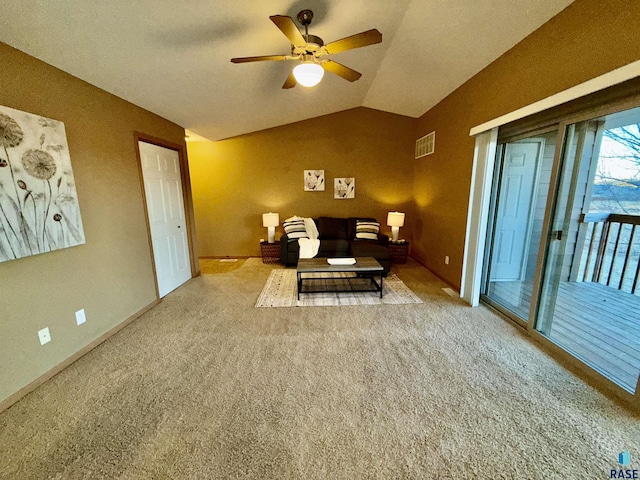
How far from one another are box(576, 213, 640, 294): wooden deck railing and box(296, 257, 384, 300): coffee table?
2454 millimetres

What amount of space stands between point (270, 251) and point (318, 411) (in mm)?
3380

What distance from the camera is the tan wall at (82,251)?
1.72m

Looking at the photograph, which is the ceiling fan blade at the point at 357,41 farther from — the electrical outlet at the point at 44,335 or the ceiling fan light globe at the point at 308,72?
the electrical outlet at the point at 44,335

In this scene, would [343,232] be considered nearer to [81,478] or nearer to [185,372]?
[185,372]

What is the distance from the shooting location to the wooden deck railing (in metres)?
2.79

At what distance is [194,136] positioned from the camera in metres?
4.48

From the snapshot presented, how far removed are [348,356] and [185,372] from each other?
1287 millimetres

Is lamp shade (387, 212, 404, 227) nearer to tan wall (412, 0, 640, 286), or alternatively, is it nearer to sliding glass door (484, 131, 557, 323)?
tan wall (412, 0, 640, 286)

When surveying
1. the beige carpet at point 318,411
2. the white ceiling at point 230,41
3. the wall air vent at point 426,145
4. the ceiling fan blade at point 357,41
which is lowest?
the beige carpet at point 318,411

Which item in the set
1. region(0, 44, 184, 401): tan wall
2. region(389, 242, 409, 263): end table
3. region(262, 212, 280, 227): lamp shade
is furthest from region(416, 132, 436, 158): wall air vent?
region(0, 44, 184, 401): tan wall

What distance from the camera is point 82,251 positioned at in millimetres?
2201

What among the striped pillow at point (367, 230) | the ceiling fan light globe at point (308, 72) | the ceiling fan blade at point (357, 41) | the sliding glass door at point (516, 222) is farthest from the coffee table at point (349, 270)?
the ceiling fan blade at point (357, 41)

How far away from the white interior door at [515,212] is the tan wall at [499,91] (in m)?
0.39

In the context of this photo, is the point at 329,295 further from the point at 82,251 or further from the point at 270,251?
the point at 82,251
